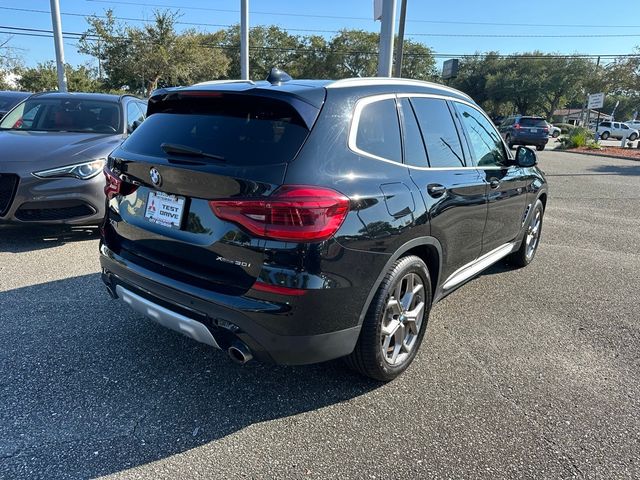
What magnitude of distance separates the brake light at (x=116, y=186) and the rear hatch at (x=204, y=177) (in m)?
0.01

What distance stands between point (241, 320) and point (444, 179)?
166 centimetres

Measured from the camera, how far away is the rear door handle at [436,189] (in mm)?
2962

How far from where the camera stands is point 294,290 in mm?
2232

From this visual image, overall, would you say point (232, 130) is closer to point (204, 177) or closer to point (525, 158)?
point (204, 177)

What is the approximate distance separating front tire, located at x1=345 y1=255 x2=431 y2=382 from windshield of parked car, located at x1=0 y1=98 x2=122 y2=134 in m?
4.81

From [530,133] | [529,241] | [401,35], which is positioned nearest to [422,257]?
[529,241]

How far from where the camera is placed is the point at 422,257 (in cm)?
308

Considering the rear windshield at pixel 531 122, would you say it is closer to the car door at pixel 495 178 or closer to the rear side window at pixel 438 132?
the car door at pixel 495 178

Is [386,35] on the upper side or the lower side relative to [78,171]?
upper

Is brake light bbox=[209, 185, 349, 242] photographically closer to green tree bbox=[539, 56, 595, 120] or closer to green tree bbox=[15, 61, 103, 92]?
green tree bbox=[15, 61, 103, 92]

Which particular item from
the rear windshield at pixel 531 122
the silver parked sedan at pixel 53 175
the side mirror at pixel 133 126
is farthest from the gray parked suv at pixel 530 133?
the silver parked sedan at pixel 53 175

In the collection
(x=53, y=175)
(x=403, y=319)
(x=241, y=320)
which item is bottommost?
(x=403, y=319)

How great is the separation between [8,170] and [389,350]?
4.32 m

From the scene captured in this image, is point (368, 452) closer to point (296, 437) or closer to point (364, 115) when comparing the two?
point (296, 437)
